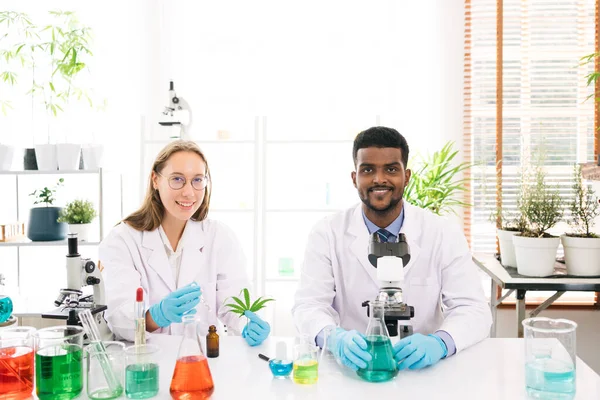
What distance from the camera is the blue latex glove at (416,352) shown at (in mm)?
1403

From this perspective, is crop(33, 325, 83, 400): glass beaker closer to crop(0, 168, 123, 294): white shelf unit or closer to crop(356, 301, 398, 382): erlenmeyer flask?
crop(356, 301, 398, 382): erlenmeyer flask

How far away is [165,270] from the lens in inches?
80.3

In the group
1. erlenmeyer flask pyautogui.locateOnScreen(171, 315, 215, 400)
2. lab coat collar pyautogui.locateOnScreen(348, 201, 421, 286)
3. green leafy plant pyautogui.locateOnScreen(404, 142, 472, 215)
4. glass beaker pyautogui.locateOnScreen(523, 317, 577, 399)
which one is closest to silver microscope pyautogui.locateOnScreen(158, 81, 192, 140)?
green leafy plant pyautogui.locateOnScreen(404, 142, 472, 215)

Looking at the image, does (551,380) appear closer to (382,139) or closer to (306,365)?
(306,365)

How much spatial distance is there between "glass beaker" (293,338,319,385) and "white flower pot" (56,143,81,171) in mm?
2543

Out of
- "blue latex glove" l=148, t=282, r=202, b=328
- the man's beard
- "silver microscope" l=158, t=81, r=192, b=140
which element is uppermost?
"silver microscope" l=158, t=81, r=192, b=140

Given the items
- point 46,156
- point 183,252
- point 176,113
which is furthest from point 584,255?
point 46,156

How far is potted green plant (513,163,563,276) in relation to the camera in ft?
9.09

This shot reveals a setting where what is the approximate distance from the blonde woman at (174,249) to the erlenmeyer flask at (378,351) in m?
0.73

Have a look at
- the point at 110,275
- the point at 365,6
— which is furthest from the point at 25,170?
the point at 365,6

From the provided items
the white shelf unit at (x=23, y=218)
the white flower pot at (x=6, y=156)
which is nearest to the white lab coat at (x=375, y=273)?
the white shelf unit at (x=23, y=218)

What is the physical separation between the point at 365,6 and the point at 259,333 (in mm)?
3368

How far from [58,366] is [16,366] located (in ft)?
0.34

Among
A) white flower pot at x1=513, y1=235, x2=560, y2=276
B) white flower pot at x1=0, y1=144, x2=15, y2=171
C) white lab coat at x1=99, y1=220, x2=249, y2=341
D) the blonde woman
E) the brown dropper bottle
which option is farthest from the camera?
white flower pot at x1=0, y1=144, x2=15, y2=171
